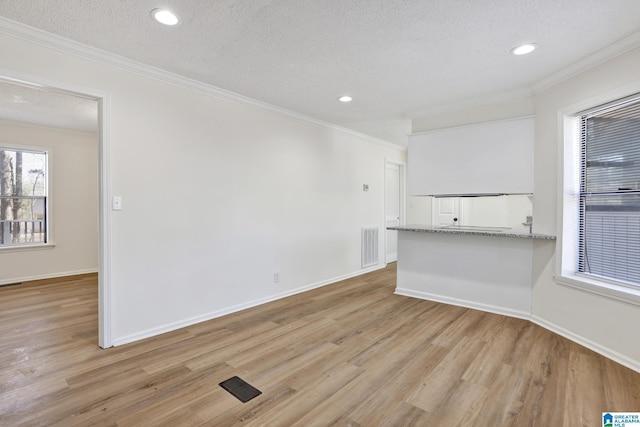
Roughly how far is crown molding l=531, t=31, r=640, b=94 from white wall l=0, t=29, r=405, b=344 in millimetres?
2750

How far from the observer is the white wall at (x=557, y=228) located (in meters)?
2.37

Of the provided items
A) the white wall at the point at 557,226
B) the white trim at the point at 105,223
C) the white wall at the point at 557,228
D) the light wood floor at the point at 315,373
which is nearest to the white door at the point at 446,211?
the white wall at the point at 557,228

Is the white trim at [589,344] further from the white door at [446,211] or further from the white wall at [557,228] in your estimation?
the white door at [446,211]

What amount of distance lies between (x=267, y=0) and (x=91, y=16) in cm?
123

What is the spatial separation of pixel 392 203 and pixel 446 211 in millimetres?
Answer: 1086

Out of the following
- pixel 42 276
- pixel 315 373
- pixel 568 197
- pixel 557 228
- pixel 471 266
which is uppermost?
pixel 568 197

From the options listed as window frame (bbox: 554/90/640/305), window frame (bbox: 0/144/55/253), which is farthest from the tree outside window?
window frame (bbox: 554/90/640/305)

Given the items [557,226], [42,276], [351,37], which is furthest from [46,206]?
[557,226]

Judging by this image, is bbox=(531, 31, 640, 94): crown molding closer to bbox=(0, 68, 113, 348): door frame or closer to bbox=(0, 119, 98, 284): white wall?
bbox=(0, 68, 113, 348): door frame

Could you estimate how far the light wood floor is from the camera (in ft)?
5.87

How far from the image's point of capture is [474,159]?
3.73 meters

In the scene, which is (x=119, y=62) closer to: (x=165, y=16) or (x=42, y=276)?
(x=165, y=16)

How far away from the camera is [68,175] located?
5242 millimetres

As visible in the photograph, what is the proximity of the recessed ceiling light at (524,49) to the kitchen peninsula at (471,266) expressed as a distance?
1.73 metres
